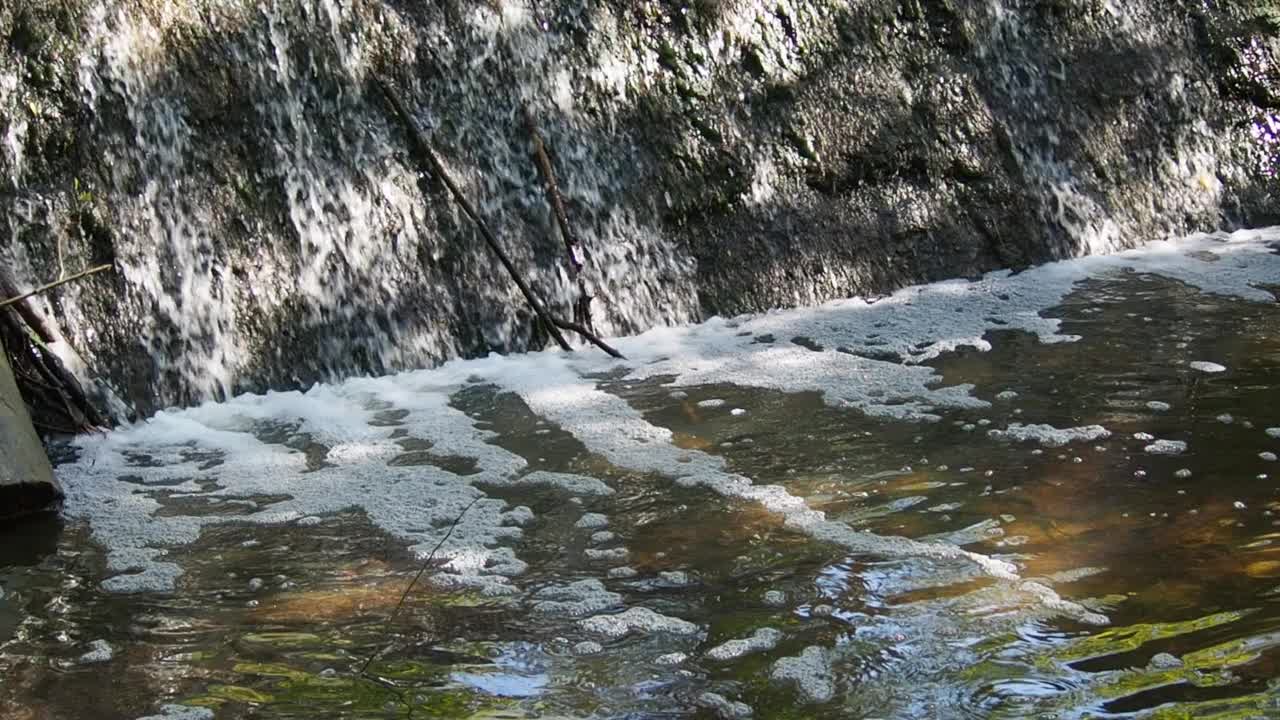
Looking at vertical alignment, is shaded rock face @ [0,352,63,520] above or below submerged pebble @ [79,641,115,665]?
above

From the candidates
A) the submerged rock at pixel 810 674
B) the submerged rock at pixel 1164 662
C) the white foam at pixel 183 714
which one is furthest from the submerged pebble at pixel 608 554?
the submerged rock at pixel 1164 662

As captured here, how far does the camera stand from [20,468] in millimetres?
3449

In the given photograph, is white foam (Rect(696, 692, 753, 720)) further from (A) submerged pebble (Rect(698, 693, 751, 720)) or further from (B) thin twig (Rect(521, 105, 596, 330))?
(B) thin twig (Rect(521, 105, 596, 330))

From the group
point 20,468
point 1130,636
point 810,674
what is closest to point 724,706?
point 810,674

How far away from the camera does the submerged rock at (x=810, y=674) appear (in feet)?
7.85

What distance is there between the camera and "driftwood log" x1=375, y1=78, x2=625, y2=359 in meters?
5.03

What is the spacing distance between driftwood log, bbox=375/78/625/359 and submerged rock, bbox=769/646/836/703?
102 inches

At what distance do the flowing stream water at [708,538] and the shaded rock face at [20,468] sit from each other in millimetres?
91

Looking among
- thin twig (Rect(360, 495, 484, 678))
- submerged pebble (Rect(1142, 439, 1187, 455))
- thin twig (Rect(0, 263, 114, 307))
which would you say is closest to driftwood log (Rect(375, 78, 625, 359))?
thin twig (Rect(0, 263, 114, 307))

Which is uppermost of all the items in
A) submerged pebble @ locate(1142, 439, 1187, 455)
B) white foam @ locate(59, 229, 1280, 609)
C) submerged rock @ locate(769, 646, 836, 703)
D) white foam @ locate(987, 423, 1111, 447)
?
white foam @ locate(59, 229, 1280, 609)

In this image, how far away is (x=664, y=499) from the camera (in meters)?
3.52

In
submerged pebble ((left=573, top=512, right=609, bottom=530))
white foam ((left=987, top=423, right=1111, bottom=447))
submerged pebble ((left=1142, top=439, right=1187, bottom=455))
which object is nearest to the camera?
submerged pebble ((left=573, top=512, right=609, bottom=530))

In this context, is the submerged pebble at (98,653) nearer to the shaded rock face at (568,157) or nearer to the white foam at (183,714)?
the white foam at (183,714)

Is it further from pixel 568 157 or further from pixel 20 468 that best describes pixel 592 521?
pixel 568 157
